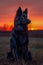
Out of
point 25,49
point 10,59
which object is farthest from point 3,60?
point 25,49

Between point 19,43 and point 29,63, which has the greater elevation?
point 19,43

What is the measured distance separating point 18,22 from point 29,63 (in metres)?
1.68

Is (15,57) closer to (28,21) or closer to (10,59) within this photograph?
(10,59)

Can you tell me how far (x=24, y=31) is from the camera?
11789mm

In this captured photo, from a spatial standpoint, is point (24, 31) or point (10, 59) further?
point (10, 59)

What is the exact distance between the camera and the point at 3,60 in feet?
41.7

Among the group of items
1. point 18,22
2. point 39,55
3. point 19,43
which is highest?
point 18,22

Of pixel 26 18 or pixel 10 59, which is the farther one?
pixel 10 59

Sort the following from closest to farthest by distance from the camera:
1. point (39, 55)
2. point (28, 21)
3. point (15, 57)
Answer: point (28, 21), point (15, 57), point (39, 55)

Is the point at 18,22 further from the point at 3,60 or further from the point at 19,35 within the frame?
the point at 3,60

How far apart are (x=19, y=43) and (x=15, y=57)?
0.67m

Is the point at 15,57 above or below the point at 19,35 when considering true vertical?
below

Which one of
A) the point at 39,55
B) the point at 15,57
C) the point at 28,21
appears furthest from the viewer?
the point at 39,55

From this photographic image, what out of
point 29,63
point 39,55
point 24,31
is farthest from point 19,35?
point 39,55
